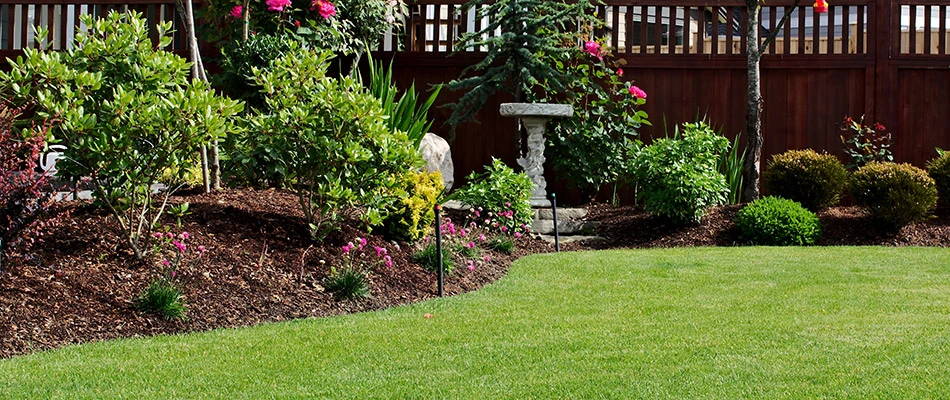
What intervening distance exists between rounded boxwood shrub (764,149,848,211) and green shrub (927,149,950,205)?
2.80 feet

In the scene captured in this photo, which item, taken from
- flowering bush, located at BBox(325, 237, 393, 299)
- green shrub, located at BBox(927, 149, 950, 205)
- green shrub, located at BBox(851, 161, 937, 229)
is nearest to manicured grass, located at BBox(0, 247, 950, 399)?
flowering bush, located at BBox(325, 237, 393, 299)

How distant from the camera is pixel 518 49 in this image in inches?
415

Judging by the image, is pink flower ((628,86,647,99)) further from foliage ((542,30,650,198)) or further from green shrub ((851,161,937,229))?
green shrub ((851,161,937,229))

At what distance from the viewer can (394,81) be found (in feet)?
37.4

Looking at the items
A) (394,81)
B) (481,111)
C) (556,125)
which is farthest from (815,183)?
(394,81)

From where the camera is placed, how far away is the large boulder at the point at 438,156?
10391 mm

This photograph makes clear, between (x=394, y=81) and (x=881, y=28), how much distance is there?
17.2 feet

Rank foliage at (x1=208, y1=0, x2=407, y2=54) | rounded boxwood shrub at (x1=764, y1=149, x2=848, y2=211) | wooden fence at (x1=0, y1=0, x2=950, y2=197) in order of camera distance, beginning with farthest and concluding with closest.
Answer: wooden fence at (x1=0, y1=0, x2=950, y2=197)
foliage at (x1=208, y1=0, x2=407, y2=54)
rounded boxwood shrub at (x1=764, y1=149, x2=848, y2=211)

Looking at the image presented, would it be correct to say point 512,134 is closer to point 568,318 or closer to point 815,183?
point 815,183

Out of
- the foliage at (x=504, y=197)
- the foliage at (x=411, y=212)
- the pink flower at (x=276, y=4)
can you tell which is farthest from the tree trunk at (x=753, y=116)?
the pink flower at (x=276, y=4)

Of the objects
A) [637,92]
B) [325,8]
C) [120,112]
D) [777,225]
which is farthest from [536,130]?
[120,112]

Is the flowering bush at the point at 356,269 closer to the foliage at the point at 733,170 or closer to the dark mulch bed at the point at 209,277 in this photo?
the dark mulch bed at the point at 209,277

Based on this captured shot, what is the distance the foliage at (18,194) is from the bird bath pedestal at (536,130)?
5502 millimetres

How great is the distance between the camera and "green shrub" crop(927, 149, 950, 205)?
9.88 m
